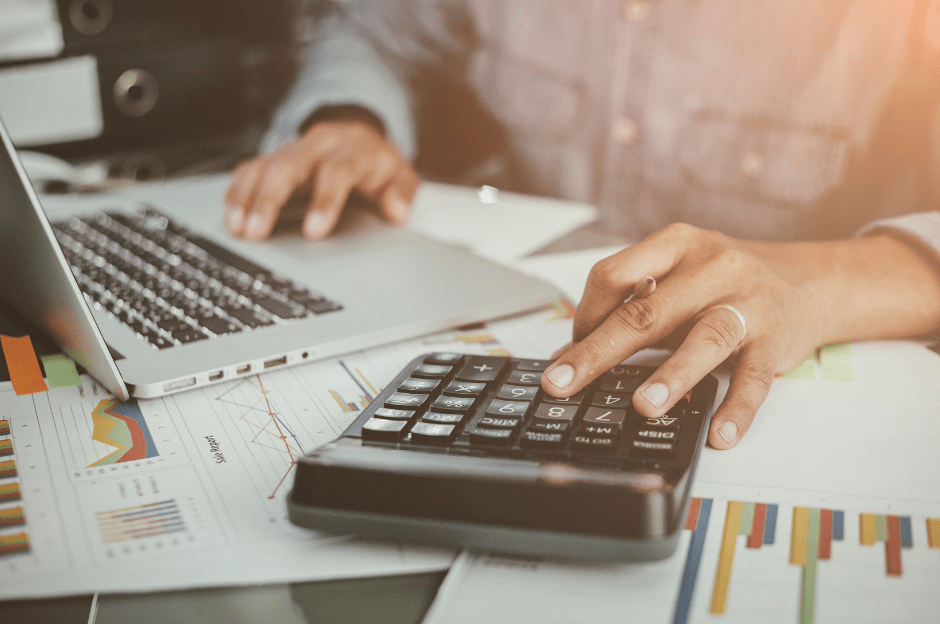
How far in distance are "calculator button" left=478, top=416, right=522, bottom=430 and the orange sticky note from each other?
0.92ft

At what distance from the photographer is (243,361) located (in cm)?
48

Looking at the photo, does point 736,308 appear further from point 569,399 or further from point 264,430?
point 264,430

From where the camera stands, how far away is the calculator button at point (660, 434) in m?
0.36

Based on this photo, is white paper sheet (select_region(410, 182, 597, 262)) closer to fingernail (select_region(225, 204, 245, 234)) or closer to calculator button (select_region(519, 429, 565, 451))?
fingernail (select_region(225, 204, 245, 234))

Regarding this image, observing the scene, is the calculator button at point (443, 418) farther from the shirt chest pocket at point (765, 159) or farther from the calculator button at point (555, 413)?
the shirt chest pocket at point (765, 159)

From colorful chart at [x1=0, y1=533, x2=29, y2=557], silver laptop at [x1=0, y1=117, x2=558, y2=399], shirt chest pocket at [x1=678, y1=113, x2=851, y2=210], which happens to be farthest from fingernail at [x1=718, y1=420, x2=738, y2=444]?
shirt chest pocket at [x1=678, y1=113, x2=851, y2=210]

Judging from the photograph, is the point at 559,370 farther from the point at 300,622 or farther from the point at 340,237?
the point at 340,237

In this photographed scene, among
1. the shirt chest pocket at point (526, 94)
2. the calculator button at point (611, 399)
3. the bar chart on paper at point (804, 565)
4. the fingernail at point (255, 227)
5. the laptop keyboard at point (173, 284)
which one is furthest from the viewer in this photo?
the shirt chest pocket at point (526, 94)

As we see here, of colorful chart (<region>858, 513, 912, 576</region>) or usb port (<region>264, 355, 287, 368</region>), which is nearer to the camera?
colorful chart (<region>858, 513, 912, 576</region>)

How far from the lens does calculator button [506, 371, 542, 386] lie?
1.41 ft

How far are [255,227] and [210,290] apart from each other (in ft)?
0.51

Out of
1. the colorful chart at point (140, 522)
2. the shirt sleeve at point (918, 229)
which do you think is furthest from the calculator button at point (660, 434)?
the shirt sleeve at point (918, 229)

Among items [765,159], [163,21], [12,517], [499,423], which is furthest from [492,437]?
[163,21]

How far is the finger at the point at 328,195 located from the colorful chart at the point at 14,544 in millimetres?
417
